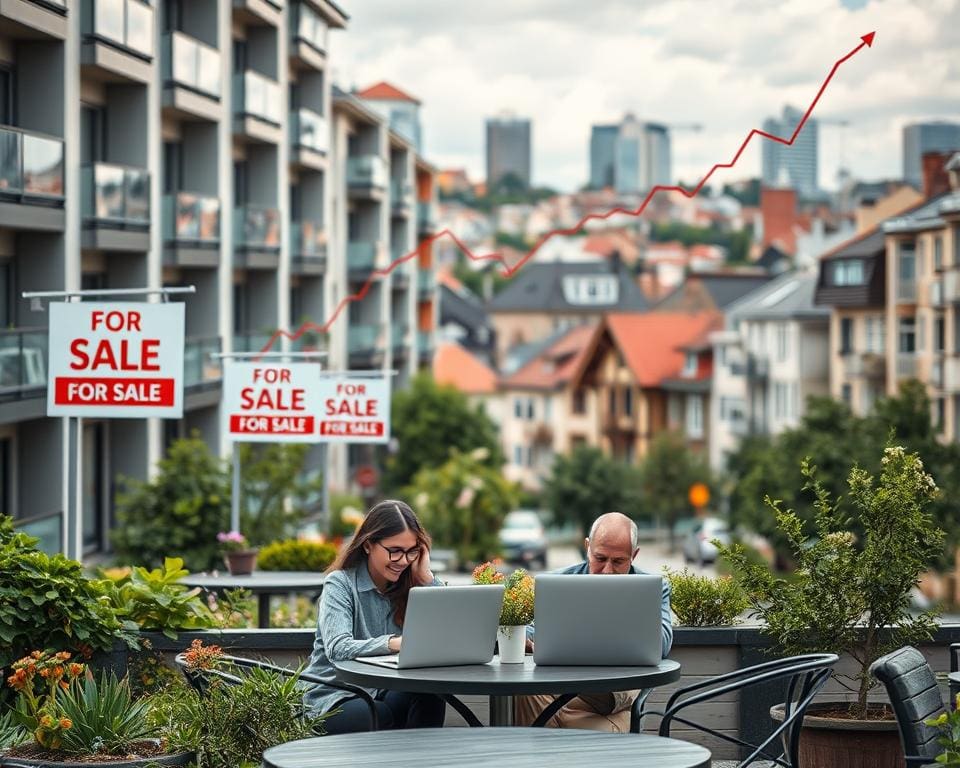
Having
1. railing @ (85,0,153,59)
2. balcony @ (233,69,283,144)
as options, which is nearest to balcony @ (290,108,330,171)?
balcony @ (233,69,283,144)

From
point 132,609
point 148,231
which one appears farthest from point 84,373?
point 148,231

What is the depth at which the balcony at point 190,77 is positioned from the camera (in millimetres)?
32969

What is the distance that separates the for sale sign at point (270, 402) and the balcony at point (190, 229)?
42.2 ft

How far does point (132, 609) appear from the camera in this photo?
967 cm

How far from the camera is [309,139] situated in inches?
1807

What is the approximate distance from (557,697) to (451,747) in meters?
1.54

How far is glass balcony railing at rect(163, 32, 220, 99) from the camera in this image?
32875 mm

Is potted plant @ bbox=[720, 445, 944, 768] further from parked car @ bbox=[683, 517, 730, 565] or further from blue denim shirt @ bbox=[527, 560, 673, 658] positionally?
parked car @ bbox=[683, 517, 730, 565]

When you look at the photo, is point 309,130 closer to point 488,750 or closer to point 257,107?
point 257,107

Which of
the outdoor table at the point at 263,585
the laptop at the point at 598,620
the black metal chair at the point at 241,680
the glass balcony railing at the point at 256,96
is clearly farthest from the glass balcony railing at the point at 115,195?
the laptop at the point at 598,620

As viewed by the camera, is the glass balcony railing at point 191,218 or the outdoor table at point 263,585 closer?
the outdoor table at point 263,585

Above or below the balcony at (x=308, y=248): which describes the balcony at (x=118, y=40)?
above

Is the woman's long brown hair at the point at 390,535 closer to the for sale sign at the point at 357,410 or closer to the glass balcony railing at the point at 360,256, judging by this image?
the for sale sign at the point at 357,410

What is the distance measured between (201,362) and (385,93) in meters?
74.4
